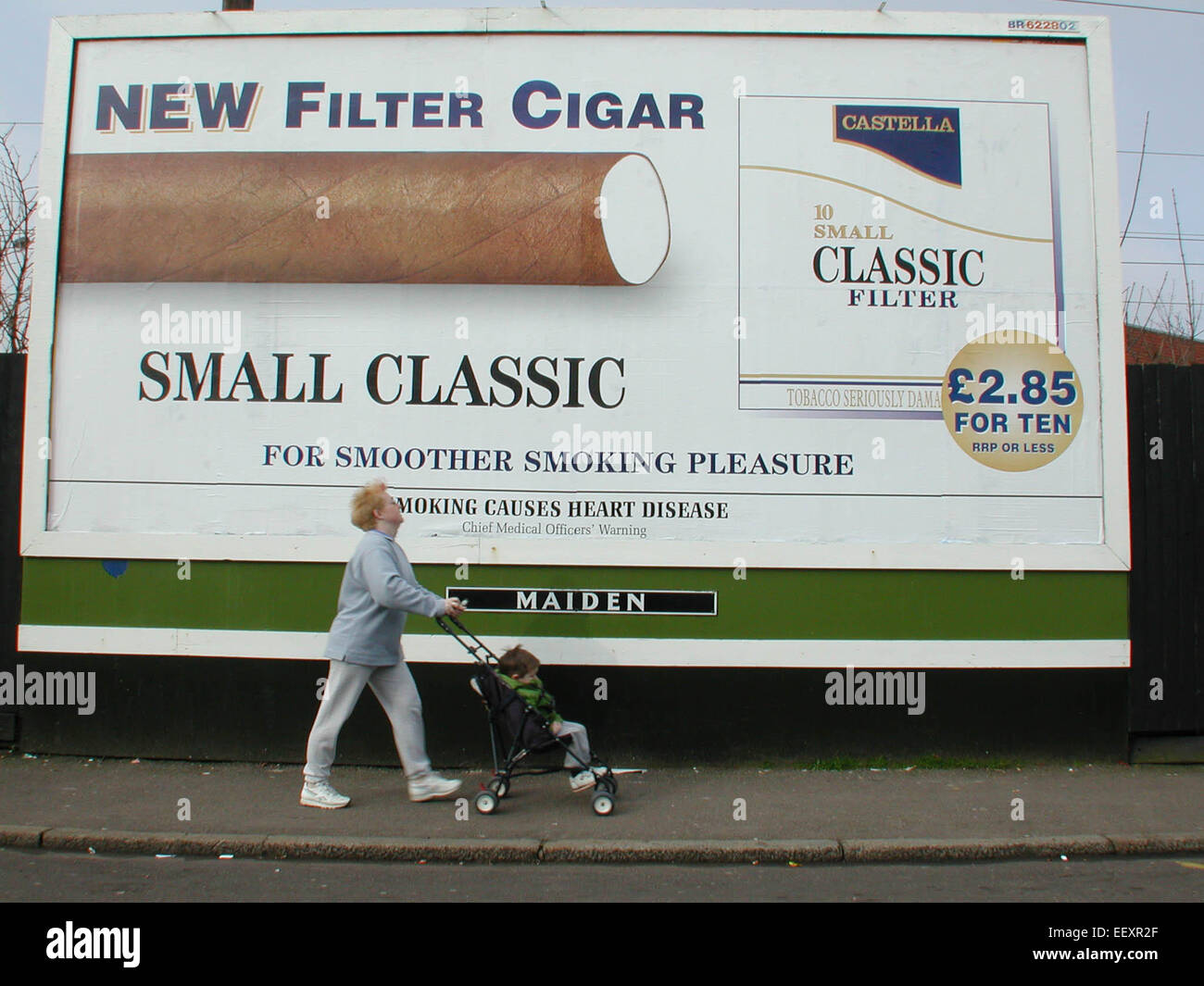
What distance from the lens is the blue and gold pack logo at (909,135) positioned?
7.35 m

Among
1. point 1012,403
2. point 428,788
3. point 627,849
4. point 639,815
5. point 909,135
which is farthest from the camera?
point 909,135

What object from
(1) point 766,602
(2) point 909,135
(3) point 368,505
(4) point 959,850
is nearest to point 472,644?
(3) point 368,505

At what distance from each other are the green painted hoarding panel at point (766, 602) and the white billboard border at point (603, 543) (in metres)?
0.09

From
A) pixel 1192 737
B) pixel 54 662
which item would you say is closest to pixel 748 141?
pixel 1192 737

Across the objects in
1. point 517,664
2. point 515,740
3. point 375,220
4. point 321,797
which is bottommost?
point 321,797

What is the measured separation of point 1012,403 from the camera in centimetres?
726

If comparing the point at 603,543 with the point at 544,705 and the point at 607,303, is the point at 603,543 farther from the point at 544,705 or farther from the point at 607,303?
the point at 607,303

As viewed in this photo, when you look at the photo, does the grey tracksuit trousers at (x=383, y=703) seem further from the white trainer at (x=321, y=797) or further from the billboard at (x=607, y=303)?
the billboard at (x=607, y=303)

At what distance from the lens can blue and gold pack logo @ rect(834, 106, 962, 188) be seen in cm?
735

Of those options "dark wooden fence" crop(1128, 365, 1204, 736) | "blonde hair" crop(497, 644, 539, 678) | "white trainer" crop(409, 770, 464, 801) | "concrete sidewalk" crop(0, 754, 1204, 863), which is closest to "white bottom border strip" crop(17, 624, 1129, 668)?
"dark wooden fence" crop(1128, 365, 1204, 736)

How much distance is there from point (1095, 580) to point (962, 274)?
8.07 ft

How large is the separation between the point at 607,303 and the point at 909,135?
2.61 metres

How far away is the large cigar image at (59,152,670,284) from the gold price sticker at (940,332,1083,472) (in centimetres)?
243
